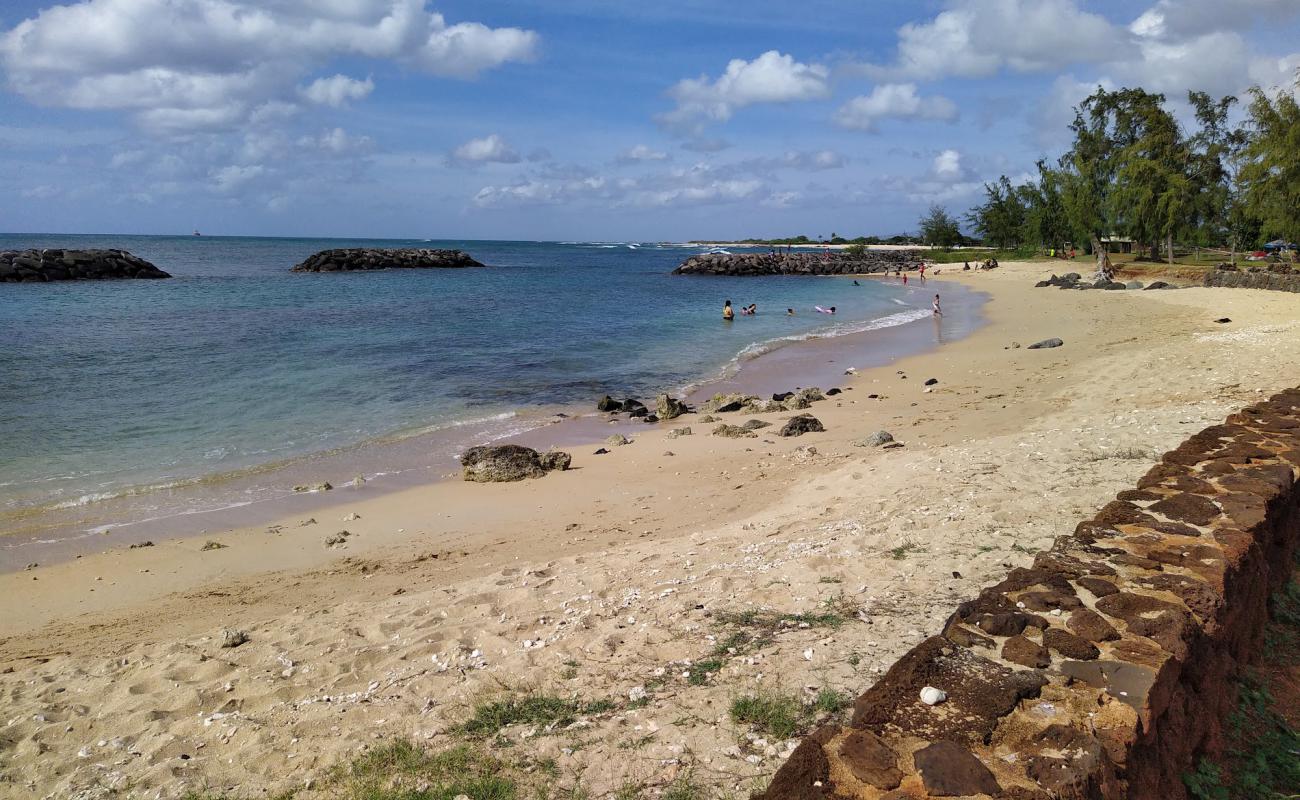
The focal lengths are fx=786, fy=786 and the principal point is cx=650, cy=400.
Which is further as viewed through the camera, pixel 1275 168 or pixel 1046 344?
pixel 1275 168

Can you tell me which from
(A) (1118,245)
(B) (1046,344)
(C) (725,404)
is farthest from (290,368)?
(A) (1118,245)

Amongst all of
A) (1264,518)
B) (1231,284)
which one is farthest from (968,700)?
(1231,284)

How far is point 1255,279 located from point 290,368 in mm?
35561

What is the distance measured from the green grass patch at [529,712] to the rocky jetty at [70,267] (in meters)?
72.8

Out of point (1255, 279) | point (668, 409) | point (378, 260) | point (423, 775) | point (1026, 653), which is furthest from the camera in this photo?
point (378, 260)

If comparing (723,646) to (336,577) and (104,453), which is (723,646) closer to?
(336,577)

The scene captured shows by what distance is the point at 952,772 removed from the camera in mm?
2742

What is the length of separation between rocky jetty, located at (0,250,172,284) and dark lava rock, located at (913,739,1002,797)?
75.4m

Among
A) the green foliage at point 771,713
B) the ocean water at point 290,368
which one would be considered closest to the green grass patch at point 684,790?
the green foliage at point 771,713

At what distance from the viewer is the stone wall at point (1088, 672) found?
2.79 m

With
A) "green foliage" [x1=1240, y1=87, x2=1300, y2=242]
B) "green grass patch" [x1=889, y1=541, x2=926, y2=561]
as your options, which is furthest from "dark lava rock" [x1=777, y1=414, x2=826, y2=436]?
"green foliage" [x1=1240, y1=87, x2=1300, y2=242]

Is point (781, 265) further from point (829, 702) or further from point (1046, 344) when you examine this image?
point (829, 702)

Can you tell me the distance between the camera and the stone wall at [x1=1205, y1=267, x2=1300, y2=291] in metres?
28.8

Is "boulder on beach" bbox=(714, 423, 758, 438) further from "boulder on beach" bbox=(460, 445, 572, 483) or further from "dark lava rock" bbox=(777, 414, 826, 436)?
"boulder on beach" bbox=(460, 445, 572, 483)
